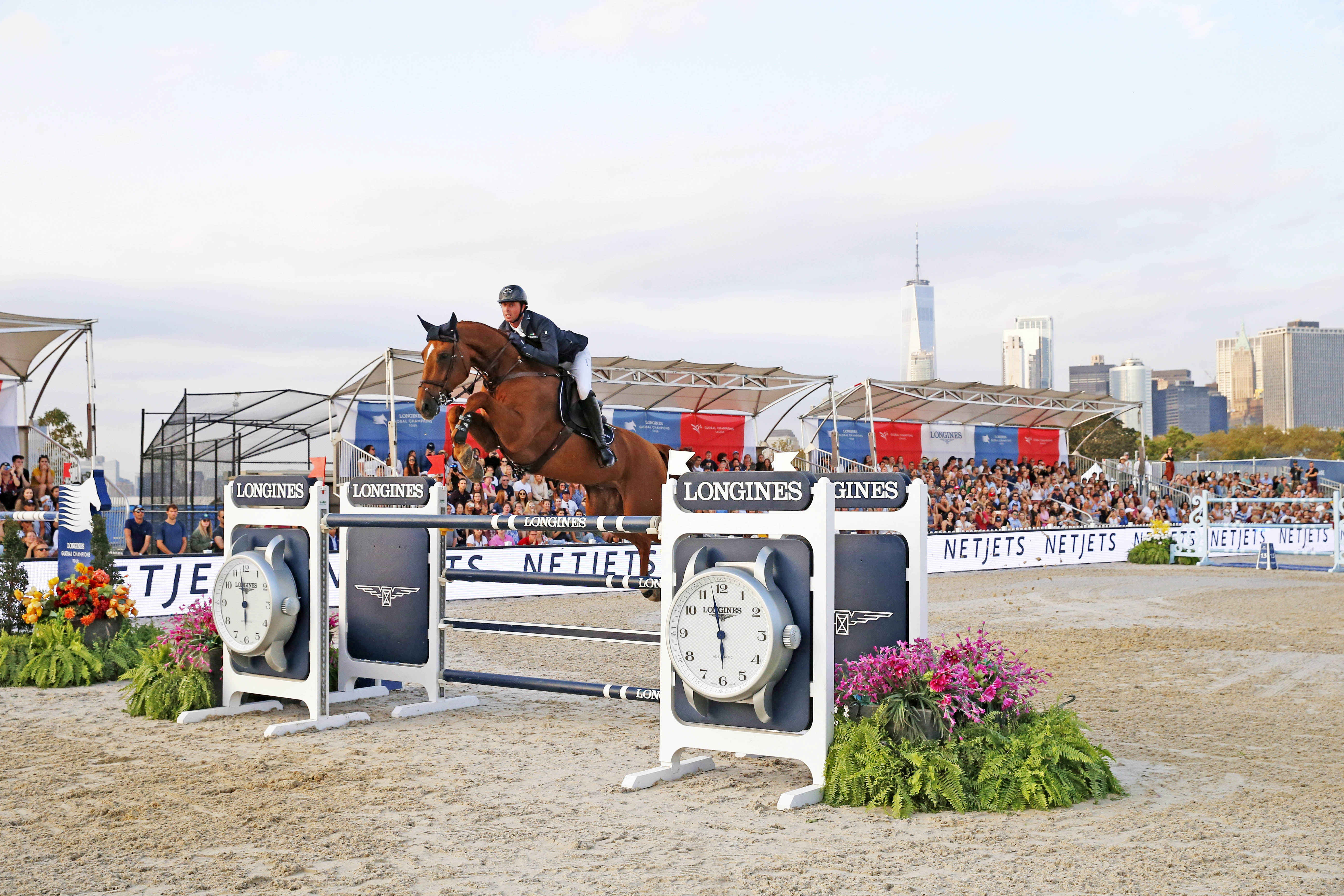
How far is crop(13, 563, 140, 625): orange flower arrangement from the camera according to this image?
26.4ft

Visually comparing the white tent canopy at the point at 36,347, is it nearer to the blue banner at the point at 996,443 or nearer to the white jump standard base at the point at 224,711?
the white jump standard base at the point at 224,711

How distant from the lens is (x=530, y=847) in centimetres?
365

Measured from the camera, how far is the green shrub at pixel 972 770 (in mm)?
4188

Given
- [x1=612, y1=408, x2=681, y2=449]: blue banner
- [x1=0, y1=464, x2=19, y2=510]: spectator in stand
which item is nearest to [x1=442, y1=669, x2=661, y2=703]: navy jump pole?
[x1=0, y1=464, x2=19, y2=510]: spectator in stand

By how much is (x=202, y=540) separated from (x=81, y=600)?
5.28 m

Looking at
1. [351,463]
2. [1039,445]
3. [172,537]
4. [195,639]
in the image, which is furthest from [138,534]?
[1039,445]

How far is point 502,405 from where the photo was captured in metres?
6.45

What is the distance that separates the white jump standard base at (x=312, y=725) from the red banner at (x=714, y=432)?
15233mm

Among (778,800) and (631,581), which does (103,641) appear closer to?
(631,581)

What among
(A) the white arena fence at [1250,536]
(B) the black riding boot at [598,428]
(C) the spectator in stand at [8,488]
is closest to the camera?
(B) the black riding boot at [598,428]

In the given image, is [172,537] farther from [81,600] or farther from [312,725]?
[312,725]

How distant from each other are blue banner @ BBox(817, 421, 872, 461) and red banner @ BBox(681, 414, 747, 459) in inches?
81.6

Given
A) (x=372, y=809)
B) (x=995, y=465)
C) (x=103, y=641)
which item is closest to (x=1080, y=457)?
(x=995, y=465)

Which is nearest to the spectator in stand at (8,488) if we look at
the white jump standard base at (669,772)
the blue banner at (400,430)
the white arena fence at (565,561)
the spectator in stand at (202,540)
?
the white arena fence at (565,561)
